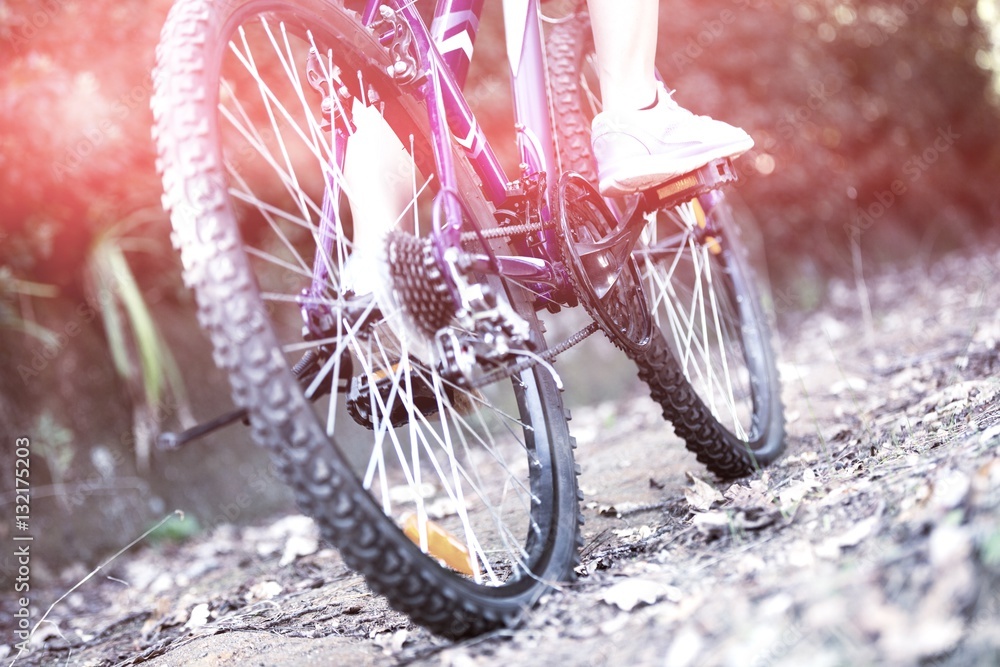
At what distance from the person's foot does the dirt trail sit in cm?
59

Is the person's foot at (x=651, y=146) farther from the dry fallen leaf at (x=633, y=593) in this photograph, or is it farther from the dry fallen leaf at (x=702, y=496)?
the dry fallen leaf at (x=633, y=593)

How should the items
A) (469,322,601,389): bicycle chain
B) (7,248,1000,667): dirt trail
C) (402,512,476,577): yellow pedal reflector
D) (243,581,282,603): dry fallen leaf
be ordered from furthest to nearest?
(243,581,282,603): dry fallen leaf → (402,512,476,577): yellow pedal reflector → (469,322,601,389): bicycle chain → (7,248,1000,667): dirt trail

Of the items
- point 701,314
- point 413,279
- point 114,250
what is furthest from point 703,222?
point 114,250

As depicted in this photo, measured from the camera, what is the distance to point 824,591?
0.91 metres

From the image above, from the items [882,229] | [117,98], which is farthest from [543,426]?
[882,229]

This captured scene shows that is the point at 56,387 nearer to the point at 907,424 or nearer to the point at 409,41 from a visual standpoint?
the point at 409,41

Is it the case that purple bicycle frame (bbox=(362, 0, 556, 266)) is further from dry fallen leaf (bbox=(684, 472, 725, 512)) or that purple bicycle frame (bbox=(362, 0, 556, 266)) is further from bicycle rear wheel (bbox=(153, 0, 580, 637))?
dry fallen leaf (bbox=(684, 472, 725, 512))

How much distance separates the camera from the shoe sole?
58.1 inches

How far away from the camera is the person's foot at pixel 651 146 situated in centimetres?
148

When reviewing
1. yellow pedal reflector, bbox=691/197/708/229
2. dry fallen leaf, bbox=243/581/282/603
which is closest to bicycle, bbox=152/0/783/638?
yellow pedal reflector, bbox=691/197/708/229

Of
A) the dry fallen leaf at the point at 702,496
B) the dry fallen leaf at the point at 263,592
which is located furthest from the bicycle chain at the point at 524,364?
the dry fallen leaf at the point at 263,592

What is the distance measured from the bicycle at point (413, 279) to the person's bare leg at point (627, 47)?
5.1 inches

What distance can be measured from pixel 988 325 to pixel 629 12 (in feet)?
6.03

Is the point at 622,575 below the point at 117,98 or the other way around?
below
